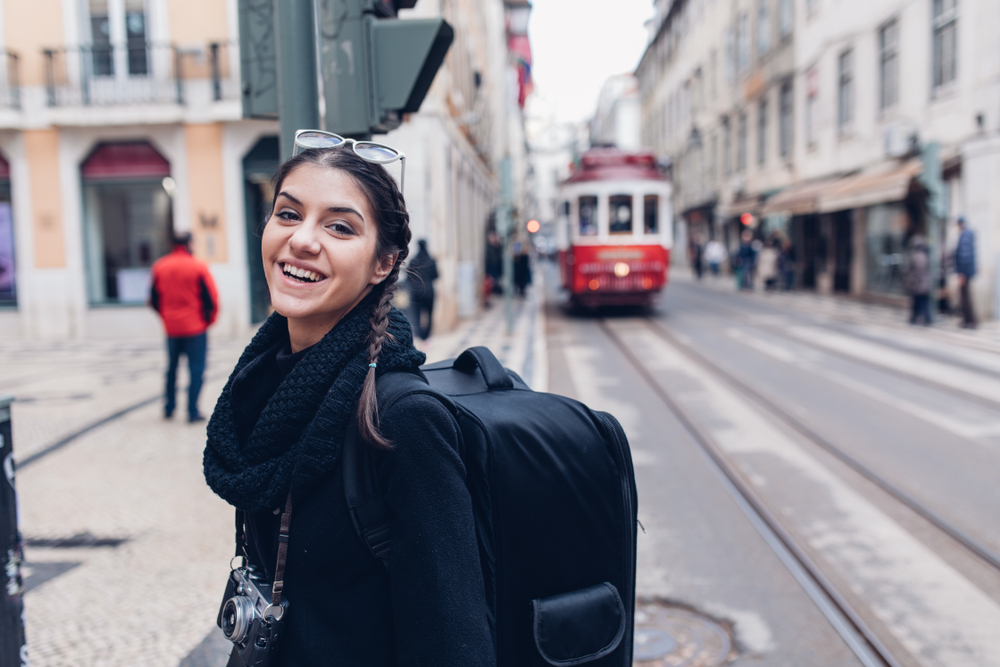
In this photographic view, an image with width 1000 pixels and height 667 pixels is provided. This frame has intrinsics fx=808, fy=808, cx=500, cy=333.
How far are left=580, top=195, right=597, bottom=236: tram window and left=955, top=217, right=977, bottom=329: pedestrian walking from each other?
6763 millimetres

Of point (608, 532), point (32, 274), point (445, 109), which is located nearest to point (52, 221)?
point (32, 274)

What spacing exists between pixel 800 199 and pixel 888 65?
163 inches

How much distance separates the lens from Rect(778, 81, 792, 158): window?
88.8 feet

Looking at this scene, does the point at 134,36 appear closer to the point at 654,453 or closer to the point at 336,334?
the point at 654,453

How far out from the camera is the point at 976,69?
1501cm

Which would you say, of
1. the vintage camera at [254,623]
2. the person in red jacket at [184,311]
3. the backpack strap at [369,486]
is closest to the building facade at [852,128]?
the person in red jacket at [184,311]

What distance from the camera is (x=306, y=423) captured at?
1.46 m

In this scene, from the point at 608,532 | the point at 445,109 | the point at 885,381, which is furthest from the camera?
the point at 445,109

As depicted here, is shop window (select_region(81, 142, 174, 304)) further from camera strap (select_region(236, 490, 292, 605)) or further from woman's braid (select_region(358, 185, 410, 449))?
camera strap (select_region(236, 490, 292, 605))

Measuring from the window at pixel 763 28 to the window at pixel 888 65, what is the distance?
30.9 ft

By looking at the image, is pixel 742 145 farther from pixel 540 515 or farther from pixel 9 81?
pixel 540 515

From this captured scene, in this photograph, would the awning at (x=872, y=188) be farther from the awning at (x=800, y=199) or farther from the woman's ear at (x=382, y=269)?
the woman's ear at (x=382, y=269)

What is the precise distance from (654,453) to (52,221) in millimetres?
13918

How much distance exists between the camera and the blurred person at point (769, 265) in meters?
24.4
